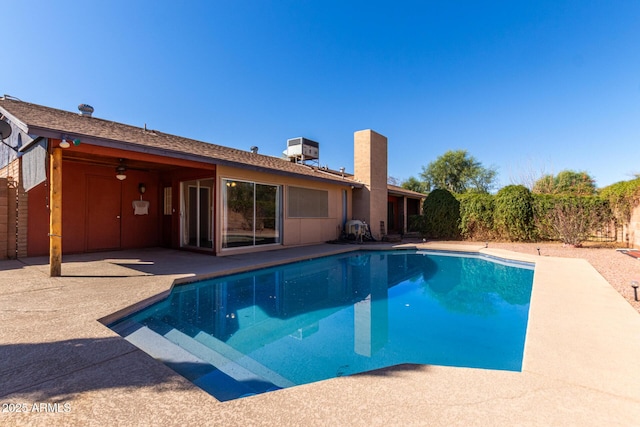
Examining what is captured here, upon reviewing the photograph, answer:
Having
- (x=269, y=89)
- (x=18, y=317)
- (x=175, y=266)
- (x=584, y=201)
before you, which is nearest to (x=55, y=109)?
(x=175, y=266)

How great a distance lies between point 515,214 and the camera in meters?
14.2

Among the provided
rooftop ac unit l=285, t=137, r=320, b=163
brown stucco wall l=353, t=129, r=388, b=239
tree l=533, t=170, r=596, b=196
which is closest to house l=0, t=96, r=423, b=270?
brown stucco wall l=353, t=129, r=388, b=239

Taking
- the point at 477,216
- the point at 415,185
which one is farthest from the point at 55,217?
the point at 415,185

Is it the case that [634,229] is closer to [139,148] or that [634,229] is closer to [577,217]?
[577,217]

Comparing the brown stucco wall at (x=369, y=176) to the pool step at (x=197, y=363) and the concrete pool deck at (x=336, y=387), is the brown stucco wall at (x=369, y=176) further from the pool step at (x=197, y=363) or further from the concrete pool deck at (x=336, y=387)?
the pool step at (x=197, y=363)

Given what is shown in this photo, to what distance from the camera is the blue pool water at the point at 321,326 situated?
3.38 m

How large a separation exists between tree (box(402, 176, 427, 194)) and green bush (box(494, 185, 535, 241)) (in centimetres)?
1822

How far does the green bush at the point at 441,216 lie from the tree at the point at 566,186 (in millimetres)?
5050

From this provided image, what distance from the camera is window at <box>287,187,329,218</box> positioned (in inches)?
478

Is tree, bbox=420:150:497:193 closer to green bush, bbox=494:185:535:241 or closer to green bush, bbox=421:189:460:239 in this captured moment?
green bush, bbox=421:189:460:239

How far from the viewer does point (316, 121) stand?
71.1 ft

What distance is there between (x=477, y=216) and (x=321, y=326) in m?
13.2

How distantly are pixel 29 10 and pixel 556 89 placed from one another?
65.6 ft

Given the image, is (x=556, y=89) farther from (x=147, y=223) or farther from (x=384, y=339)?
(x=147, y=223)
